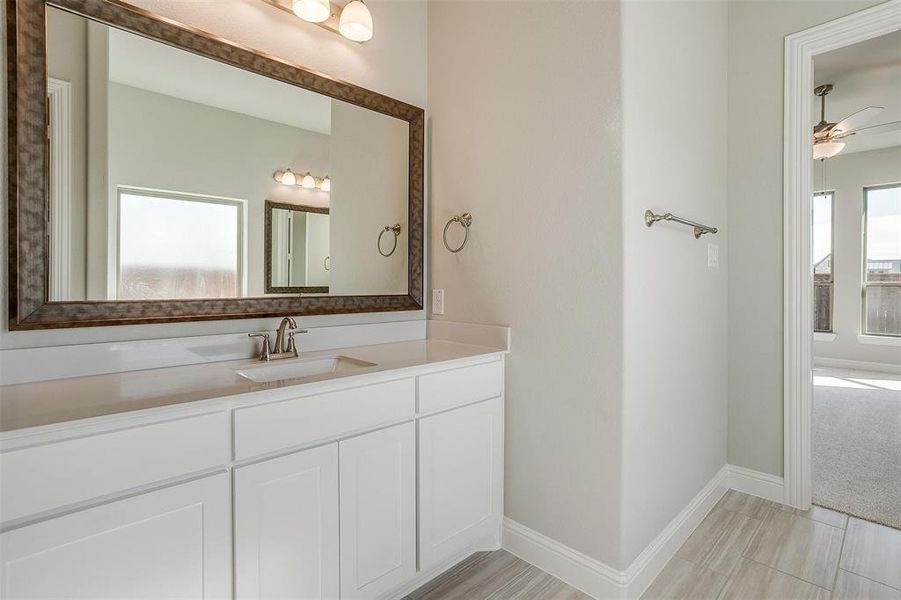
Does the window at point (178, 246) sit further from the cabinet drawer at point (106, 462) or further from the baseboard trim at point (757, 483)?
the baseboard trim at point (757, 483)

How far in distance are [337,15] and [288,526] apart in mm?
1901

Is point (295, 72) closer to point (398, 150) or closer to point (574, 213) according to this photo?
point (398, 150)

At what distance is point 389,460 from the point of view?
1.45 m

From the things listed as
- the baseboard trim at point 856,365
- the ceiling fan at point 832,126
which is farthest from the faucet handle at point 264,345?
the baseboard trim at point 856,365

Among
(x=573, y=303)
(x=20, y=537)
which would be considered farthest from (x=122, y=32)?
(x=573, y=303)

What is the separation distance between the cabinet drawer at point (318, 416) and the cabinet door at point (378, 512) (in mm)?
57

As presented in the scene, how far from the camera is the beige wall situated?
2230mm

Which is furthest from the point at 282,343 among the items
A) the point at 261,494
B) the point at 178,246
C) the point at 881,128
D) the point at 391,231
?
the point at 881,128

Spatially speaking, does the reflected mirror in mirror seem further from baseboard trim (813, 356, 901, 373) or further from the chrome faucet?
baseboard trim (813, 356, 901, 373)

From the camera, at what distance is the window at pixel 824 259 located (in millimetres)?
5668

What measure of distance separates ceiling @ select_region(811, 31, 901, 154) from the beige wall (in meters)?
0.49

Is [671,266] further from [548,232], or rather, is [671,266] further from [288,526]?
[288,526]

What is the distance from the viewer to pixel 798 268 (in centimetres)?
216

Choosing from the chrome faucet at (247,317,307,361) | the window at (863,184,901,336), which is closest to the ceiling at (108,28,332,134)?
the chrome faucet at (247,317,307,361)
